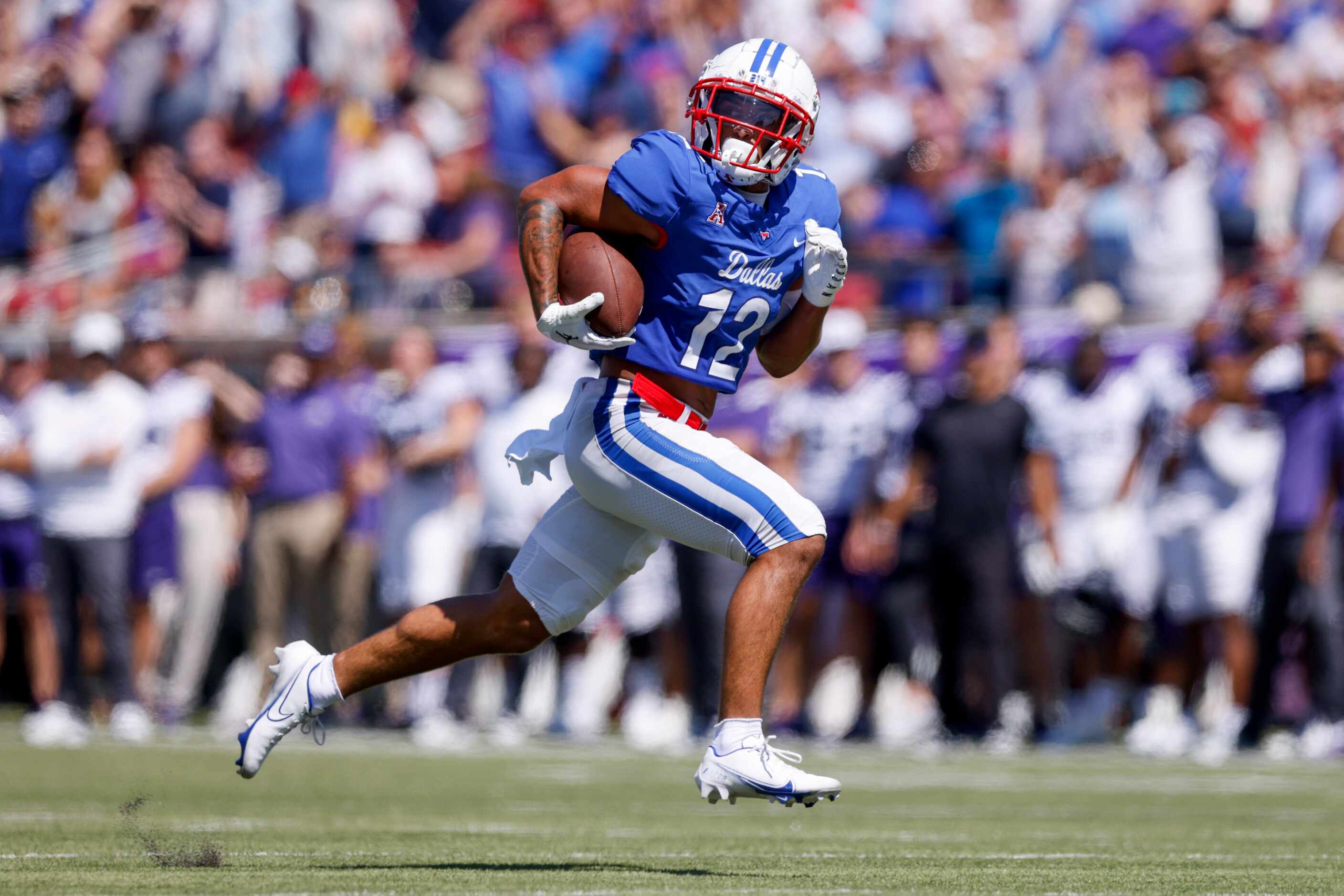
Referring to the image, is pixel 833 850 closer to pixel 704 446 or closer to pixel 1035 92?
pixel 704 446

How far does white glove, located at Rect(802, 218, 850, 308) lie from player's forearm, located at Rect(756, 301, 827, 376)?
0.09 m

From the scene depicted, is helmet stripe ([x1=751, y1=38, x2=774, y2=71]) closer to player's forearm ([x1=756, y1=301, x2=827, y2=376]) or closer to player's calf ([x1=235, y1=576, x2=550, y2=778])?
player's forearm ([x1=756, y1=301, x2=827, y2=376])

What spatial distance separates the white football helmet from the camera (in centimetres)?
495

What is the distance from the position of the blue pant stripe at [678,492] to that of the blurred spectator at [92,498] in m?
5.76

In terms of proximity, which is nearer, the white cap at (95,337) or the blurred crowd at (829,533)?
the blurred crowd at (829,533)

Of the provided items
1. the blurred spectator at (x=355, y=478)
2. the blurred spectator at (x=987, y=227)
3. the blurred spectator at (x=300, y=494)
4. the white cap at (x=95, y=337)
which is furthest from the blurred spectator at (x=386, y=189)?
the blurred spectator at (x=987, y=227)

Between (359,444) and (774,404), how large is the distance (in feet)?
7.58

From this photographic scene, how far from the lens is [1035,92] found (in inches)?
524

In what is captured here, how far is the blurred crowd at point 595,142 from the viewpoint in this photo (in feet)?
38.3

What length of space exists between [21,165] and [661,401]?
31.5 feet

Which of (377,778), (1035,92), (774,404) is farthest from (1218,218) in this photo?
(377,778)

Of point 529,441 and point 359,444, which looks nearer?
point 529,441

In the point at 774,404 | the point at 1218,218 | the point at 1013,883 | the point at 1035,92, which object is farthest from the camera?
the point at 1035,92

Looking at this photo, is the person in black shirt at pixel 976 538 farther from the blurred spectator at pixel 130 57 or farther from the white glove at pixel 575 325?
the blurred spectator at pixel 130 57
